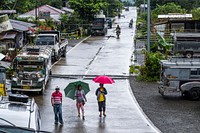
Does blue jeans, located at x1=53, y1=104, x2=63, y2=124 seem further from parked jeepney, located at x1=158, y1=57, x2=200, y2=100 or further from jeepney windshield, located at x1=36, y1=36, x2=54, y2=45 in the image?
jeepney windshield, located at x1=36, y1=36, x2=54, y2=45

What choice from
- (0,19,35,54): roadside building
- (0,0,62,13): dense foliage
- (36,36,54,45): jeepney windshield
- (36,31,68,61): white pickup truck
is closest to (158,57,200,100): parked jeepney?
(36,31,68,61): white pickup truck

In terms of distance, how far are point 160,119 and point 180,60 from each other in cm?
574

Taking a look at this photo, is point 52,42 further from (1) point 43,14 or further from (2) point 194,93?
(1) point 43,14

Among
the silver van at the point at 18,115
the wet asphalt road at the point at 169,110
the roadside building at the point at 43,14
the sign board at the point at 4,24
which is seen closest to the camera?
the silver van at the point at 18,115

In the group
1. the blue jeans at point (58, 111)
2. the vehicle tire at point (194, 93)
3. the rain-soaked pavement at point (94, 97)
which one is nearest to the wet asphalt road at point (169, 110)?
the vehicle tire at point (194, 93)

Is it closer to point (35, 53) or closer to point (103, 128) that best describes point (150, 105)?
point (103, 128)

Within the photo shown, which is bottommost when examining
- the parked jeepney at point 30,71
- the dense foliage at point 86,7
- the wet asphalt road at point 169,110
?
the wet asphalt road at point 169,110

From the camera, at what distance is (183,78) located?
2545 centimetres

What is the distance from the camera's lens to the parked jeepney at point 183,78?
82.7ft

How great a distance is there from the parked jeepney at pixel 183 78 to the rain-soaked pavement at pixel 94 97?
2.09 meters

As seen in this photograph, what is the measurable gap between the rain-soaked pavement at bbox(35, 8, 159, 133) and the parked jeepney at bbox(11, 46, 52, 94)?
0.73 m

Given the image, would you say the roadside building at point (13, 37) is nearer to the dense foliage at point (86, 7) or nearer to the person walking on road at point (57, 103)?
the person walking on road at point (57, 103)

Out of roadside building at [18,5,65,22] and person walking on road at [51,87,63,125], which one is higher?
roadside building at [18,5,65,22]

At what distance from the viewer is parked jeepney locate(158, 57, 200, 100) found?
25219 mm
